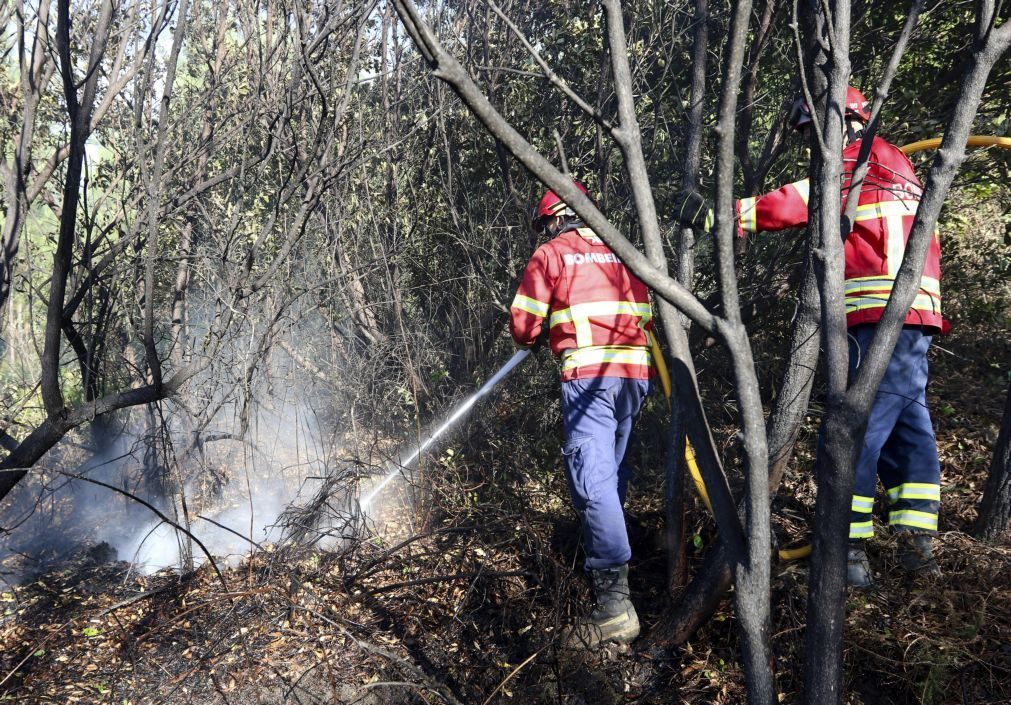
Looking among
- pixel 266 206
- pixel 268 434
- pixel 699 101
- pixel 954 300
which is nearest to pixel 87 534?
pixel 268 434

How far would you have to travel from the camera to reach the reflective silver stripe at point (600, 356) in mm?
3697

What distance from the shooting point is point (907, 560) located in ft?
10.4

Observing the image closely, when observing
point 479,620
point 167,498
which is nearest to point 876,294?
point 479,620

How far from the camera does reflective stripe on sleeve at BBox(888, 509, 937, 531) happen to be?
3219 mm

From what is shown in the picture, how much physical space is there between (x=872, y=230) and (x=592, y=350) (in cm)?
128

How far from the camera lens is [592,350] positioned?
3703mm

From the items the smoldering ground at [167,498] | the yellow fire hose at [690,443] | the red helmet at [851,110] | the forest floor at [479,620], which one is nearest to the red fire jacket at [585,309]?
the yellow fire hose at [690,443]

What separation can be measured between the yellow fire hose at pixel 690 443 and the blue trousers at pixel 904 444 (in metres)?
0.26

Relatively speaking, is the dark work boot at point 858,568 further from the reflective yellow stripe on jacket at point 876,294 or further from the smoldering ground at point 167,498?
the smoldering ground at point 167,498

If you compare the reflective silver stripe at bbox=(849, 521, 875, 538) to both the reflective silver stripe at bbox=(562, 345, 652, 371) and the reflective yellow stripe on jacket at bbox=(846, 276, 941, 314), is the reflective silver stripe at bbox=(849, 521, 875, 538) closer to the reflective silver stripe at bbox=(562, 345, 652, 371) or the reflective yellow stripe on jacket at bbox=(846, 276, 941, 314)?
the reflective yellow stripe on jacket at bbox=(846, 276, 941, 314)

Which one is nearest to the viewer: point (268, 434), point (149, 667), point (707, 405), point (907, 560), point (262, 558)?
point (907, 560)

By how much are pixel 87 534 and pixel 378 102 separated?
3.56 metres

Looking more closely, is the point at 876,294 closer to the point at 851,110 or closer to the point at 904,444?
the point at 904,444

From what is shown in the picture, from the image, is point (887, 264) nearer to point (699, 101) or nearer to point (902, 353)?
point (902, 353)
